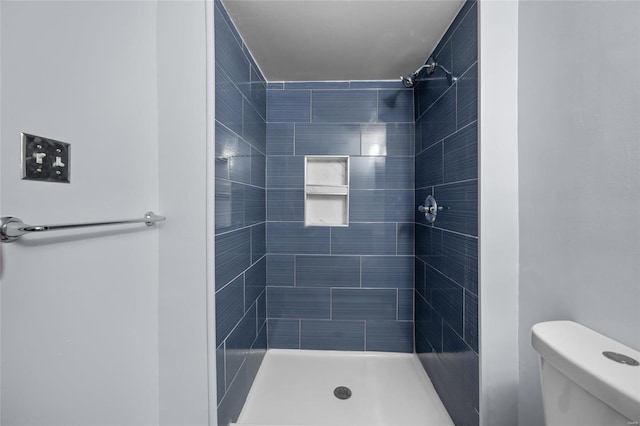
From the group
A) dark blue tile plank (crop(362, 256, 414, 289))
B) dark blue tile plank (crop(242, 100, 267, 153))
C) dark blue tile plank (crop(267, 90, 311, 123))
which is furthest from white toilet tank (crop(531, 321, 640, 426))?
dark blue tile plank (crop(267, 90, 311, 123))

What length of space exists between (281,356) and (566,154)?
6.00ft

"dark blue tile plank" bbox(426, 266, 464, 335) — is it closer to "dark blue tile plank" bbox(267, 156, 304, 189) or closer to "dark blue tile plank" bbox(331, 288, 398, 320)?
"dark blue tile plank" bbox(331, 288, 398, 320)

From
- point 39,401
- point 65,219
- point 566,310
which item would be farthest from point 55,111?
point 566,310

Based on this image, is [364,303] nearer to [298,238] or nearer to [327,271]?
[327,271]

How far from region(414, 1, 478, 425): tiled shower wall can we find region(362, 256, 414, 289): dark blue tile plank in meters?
0.16

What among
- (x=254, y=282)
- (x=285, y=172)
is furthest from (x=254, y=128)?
(x=254, y=282)

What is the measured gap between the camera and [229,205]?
1166 mm

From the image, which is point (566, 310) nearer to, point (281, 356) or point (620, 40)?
point (620, 40)

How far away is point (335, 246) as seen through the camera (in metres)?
1.85

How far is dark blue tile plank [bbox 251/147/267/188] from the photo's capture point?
1.55 metres

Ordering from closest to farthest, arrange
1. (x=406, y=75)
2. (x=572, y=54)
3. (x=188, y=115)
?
(x=572, y=54)
(x=188, y=115)
(x=406, y=75)

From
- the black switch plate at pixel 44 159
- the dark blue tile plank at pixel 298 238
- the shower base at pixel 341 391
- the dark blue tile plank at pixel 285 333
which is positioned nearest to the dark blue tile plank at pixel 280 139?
the dark blue tile plank at pixel 298 238

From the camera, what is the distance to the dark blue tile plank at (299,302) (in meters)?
1.86

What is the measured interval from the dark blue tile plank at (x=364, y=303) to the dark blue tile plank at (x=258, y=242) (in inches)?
21.7
